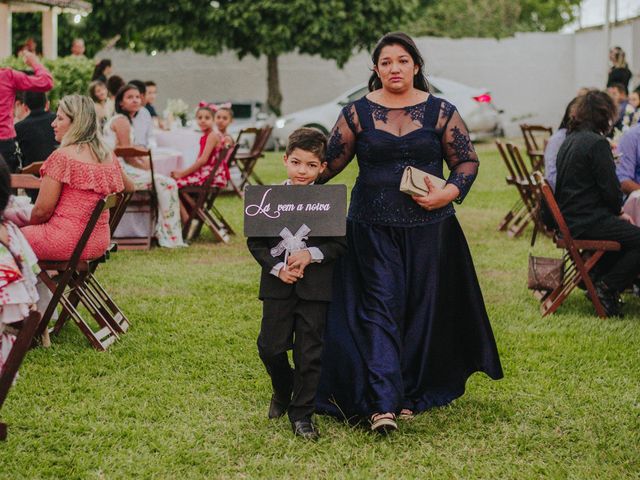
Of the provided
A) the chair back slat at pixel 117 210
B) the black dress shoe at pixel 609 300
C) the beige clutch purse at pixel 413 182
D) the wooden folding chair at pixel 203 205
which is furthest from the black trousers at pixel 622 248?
the wooden folding chair at pixel 203 205

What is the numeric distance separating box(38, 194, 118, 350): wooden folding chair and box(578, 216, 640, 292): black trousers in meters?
3.22

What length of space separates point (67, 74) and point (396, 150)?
1187cm

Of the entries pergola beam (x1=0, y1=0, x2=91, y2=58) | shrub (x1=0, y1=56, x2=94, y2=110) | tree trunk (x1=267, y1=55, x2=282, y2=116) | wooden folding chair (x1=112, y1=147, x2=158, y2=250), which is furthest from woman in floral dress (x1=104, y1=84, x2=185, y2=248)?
tree trunk (x1=267, y1=55, x2=282, y2=116)

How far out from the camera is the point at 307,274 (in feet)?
14.5

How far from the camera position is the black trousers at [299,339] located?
4.43 m

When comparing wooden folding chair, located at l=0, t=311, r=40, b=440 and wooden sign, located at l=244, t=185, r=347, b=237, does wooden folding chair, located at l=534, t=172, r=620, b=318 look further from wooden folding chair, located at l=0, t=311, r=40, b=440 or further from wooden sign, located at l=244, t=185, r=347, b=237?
wooden folding chair, located at l=0, t=311, r=40, b=440

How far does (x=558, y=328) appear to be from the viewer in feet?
22.0

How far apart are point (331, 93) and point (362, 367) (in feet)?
77.8

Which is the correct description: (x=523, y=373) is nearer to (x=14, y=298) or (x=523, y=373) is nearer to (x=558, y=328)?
(x=558, y=328)

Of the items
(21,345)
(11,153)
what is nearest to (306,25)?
(11,153)

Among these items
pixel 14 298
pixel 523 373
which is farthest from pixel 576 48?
pixel 14 298

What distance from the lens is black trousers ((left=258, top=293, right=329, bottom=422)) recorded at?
175 inches

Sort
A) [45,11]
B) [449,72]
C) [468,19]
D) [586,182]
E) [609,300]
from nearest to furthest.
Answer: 1. [586,182]
2. [609,300]
3. [45,11]
4. [449,72]
5. [468,19]

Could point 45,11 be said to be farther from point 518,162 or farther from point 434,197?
point 434,197
